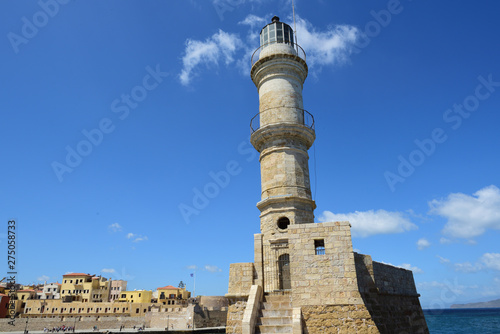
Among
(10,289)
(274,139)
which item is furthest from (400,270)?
(10,289)

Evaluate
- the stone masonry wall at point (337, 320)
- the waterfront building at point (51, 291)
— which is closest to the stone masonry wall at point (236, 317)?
the stone masonry wall at point (337, 320)

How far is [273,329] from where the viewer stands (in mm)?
8789

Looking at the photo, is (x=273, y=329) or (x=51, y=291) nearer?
(x=273, y=329)

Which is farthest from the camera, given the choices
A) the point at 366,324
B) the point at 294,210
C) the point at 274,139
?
the point at 274,139

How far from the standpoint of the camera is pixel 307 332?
861 centimetres

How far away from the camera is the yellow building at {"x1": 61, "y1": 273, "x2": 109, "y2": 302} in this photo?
176 ft

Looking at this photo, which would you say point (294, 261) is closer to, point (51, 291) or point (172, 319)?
point (172, 319)

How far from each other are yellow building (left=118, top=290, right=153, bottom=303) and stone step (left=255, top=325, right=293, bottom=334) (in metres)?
49.1

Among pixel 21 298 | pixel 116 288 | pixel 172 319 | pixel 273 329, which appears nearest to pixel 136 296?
pixel 116 288

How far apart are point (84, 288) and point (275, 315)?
54.6 meters

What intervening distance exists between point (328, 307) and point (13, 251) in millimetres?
27108

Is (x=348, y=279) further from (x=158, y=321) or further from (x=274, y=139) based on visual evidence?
(x=158, y=321)

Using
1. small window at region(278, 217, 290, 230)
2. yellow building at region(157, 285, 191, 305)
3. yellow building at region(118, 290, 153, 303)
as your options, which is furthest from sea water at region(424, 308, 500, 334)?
small window at region(278, 217, 290, 230)

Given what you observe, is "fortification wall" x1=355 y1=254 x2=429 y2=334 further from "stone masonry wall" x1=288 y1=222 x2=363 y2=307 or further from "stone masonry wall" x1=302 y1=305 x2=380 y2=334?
"stone masonry wall" x1=288 y1=222 x2=363 y2=307
